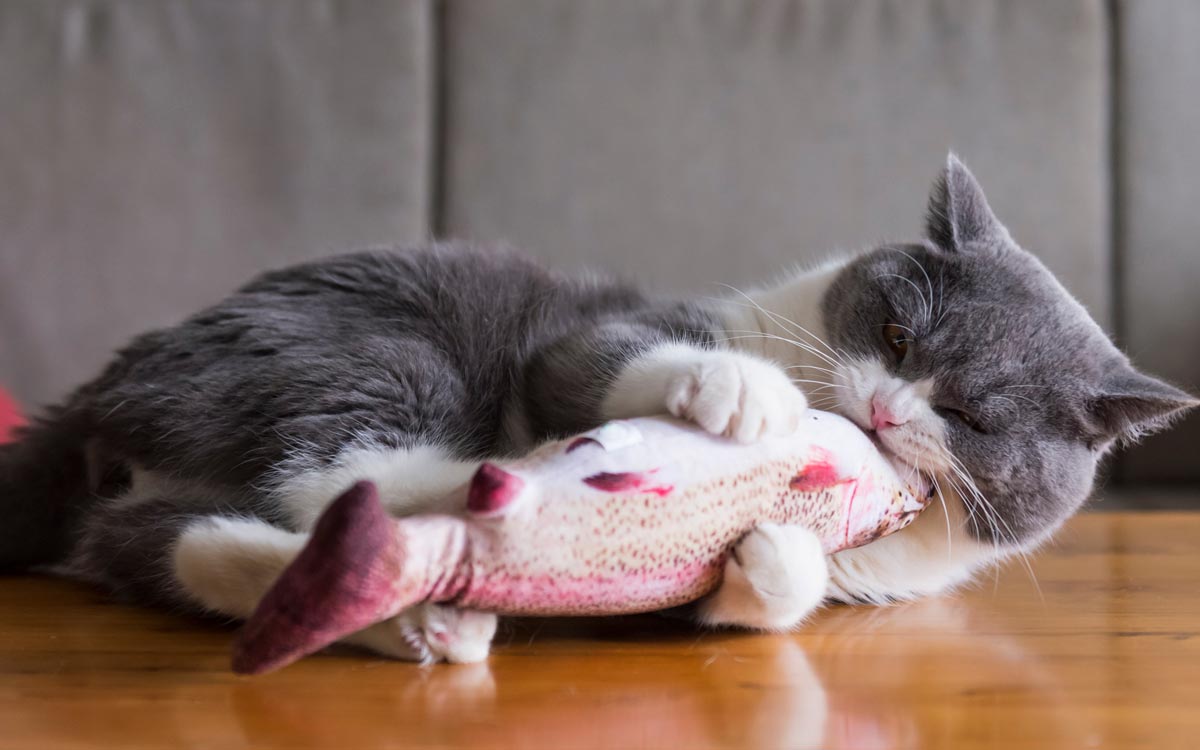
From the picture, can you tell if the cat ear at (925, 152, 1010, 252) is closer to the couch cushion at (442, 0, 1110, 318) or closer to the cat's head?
the cat's head

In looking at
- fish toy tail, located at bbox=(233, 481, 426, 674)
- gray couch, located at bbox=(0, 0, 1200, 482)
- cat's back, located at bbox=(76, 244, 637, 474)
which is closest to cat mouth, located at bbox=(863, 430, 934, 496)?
cat's back, located at bbox=(76, 244, 637, 474)

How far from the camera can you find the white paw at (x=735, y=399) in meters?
0.98

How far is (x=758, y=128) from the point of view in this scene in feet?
8.13

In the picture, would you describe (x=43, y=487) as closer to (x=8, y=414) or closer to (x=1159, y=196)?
(x=8, y=414)

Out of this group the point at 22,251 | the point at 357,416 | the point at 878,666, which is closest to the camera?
the point at 878,666

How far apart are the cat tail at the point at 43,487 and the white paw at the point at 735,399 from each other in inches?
31.8

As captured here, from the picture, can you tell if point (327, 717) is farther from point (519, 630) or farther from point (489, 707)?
point (519, 630)

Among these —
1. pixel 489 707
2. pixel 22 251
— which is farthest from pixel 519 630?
pixel 22 251

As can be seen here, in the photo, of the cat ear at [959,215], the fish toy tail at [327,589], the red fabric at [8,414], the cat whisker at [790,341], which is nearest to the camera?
the fish toy tail at [327,589]

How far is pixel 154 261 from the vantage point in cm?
239

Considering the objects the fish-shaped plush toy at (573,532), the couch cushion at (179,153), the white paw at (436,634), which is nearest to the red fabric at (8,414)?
the couch cushion at (179,153)

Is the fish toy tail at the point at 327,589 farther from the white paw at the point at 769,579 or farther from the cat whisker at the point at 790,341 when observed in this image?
the cat whisker at the point at 790,341

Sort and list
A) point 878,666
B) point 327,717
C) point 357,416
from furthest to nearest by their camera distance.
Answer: point 357,416, point 878,666, point 327,717

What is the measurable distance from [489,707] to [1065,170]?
7.15 ft
